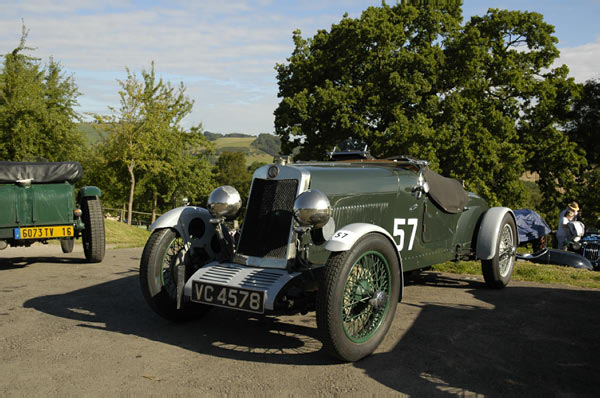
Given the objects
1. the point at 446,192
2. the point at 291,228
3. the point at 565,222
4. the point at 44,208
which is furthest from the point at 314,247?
the point at 565,222

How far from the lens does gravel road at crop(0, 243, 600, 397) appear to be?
10.9 ft

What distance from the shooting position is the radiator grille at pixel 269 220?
4449mm

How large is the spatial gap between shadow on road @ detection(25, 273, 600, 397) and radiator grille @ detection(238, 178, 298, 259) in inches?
30.5

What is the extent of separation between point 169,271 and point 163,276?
0.10 meters

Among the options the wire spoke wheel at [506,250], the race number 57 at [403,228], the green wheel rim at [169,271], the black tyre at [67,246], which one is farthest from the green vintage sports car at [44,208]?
the wire spoke wheel at [506,250]

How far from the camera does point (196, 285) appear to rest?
4191 mm

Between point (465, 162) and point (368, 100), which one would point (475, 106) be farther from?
point (368, 100)

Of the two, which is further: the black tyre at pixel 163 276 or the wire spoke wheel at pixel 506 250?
the wire spoke wheel at pixel 506 250

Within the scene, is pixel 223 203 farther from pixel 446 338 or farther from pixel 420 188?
pixel 446 338

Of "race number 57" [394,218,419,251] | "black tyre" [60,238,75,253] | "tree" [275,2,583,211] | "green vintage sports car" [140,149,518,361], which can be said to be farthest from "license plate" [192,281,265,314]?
"tree" [275,2,583,211]

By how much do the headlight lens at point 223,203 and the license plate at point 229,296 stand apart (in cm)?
77

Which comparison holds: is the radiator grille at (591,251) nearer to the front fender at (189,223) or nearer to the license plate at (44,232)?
the front fender at (189,223)

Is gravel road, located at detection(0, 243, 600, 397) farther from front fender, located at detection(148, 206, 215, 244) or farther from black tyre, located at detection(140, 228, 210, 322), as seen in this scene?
front fender, located at detection(148, 206, 215, 244)

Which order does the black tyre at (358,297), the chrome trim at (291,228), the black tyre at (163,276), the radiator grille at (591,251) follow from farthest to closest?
the radiator grille at (591,251) < the black tyre at (163,276) < the chrome trim at (291,228) < the black tyre at (358,297)
